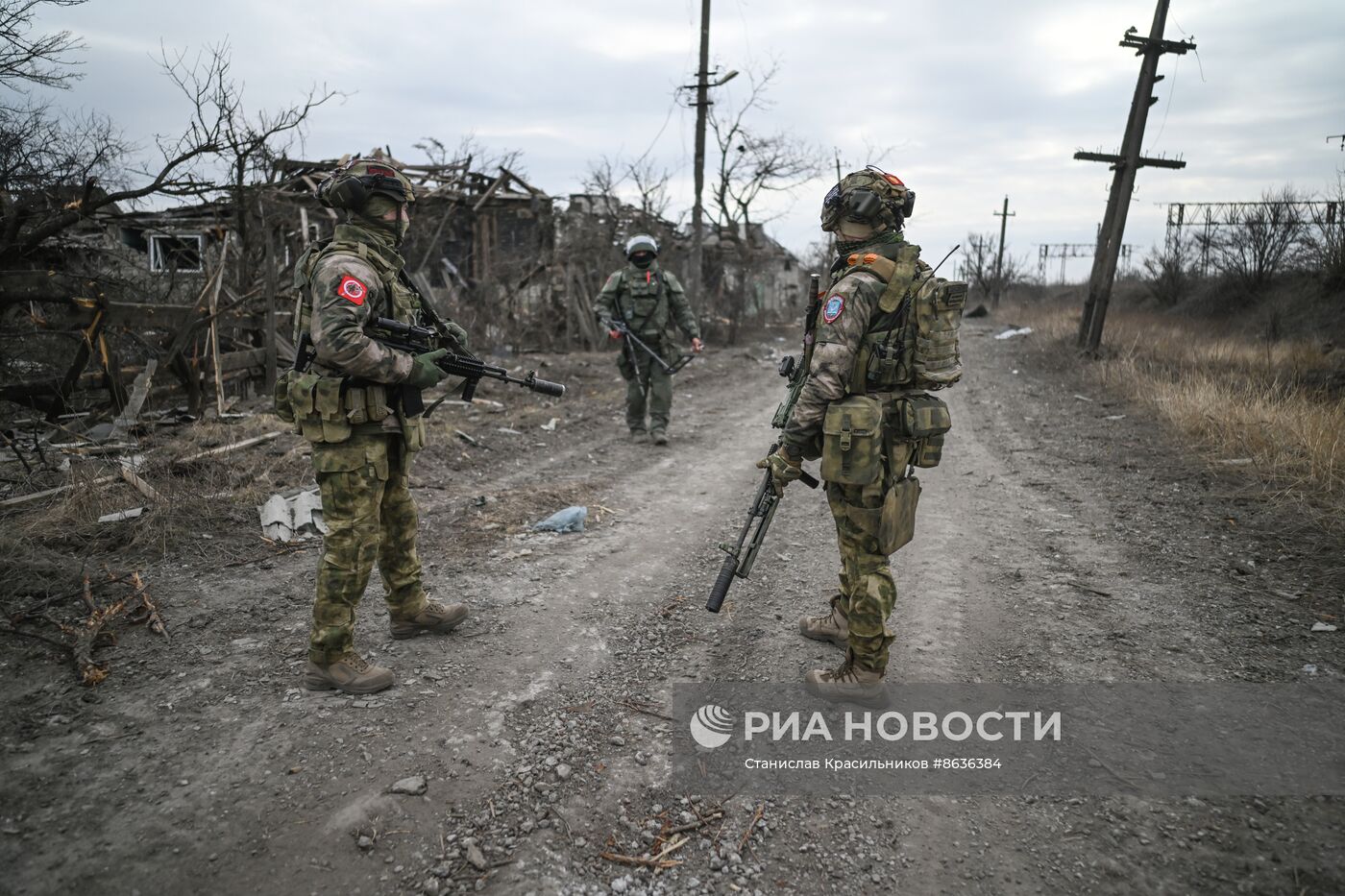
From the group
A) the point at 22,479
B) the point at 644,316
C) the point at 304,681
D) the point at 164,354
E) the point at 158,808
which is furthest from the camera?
the point at 644,316

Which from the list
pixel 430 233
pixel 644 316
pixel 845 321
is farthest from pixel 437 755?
pixel 430 233

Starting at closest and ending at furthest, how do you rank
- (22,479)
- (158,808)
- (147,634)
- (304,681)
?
(158,808) → (304,681) → (147,634) → (22,479)

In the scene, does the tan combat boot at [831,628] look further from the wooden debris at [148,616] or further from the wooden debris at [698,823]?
the wooden debris at [148,616]

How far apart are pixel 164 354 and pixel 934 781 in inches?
301

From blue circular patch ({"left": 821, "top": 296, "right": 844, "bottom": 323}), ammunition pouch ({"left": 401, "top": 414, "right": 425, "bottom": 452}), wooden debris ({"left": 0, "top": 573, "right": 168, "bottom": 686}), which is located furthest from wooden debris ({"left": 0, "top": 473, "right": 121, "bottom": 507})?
blue circular patch ({"left": 821, "top": 296, "right": 844, "bottom": 323})

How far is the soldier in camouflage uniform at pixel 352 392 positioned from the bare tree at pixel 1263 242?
2095cm

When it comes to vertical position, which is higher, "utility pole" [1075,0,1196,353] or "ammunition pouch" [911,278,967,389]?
"utility pole" [1075,0,1196,353]

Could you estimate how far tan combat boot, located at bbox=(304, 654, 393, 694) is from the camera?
2.85m

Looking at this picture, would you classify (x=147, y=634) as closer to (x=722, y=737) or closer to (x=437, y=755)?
(x=437, y=755)

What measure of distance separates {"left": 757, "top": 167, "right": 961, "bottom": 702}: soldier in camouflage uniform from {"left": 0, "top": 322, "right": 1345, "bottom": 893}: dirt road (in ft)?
1.19

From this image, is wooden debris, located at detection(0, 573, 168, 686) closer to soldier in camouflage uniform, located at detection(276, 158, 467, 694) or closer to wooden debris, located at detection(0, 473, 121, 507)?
soldier in camouflage uniform, located at detection(276, 158, 467, 694)

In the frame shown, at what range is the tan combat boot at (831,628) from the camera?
336 cm

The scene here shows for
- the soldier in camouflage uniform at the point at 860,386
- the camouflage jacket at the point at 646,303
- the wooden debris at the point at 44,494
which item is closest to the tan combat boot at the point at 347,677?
the soldier in camouflage uniform at the point at 860,386

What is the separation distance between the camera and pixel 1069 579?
13.3 ft
